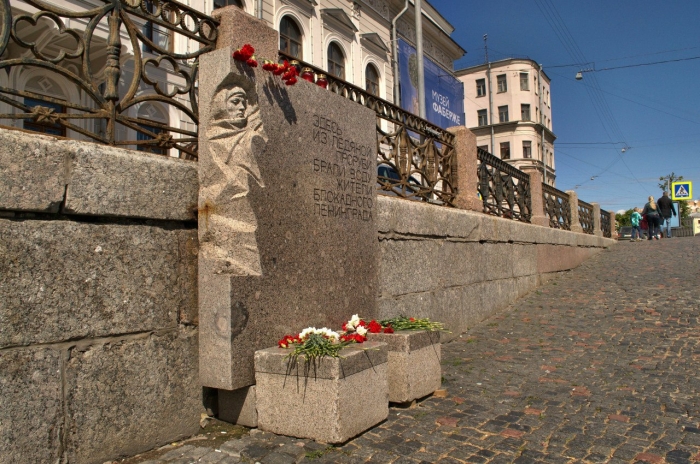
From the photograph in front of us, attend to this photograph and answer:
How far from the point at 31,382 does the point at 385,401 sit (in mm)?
2155

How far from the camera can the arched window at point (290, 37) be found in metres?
15.8

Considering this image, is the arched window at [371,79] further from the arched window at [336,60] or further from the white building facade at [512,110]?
the white building facade at [512,110]

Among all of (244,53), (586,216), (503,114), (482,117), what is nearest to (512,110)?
(503,114)

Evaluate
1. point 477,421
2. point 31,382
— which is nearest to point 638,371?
point 477,421

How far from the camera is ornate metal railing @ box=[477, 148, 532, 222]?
8750 mm

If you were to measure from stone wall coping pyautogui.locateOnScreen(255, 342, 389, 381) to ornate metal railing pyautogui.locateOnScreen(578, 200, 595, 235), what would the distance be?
13.4 meters

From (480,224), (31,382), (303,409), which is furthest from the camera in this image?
(480,224)

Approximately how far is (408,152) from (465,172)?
151 cm

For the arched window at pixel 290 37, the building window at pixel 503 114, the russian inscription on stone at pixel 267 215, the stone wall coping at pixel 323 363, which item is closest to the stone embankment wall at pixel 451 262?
the russian inscription on stone at pixel 267 215

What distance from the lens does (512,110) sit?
4994 cm

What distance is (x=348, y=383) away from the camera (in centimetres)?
335

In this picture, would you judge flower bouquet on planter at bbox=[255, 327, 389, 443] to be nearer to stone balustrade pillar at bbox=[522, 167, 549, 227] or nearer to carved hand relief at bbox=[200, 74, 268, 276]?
carved hand relief at bbox=[200, 74, 268, 276]

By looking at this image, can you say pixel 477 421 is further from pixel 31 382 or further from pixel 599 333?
pixel 599 333

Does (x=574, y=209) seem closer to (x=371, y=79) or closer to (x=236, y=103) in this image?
(x=371, y=79)
